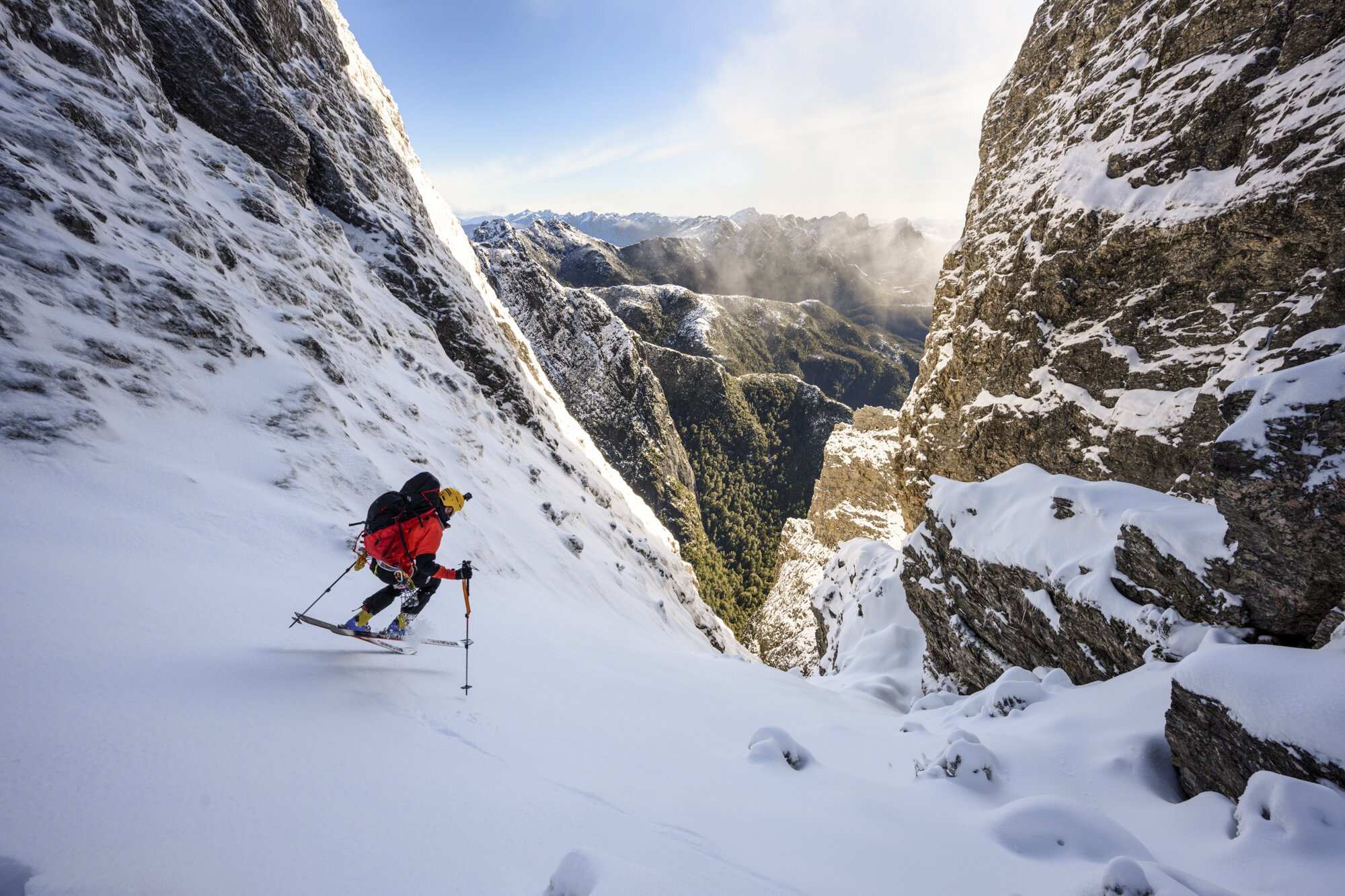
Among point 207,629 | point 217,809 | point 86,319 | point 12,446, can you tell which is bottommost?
point 207,629

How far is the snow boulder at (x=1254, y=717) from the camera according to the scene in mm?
5094

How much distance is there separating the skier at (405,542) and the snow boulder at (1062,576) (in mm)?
11766

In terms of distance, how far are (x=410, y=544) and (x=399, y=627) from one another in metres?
1.13

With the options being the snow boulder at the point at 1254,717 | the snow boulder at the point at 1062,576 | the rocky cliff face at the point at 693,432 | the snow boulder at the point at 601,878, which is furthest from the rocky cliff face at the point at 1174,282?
the rocky cliff face at the point at 693,432

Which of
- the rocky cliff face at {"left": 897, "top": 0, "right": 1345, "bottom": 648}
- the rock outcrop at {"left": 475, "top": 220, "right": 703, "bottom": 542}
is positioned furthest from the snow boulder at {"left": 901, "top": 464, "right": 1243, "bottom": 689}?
the rock outcrop at {"left": 475, "top": 220, "right": 703, "bottom": 542}

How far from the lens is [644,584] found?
120 feet

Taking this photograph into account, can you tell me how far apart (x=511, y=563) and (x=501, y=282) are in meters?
108

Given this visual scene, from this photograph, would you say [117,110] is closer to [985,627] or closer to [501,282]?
[985,627]

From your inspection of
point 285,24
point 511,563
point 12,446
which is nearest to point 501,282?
point 285,24

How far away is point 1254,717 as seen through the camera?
219 inches

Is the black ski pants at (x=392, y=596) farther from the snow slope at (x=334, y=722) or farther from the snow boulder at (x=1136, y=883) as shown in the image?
the snow boulder at (x=1136, y=883)

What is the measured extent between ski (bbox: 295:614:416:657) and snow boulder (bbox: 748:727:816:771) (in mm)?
4432

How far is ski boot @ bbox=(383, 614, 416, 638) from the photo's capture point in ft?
21.7

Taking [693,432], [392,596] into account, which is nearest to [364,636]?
[392,596]
